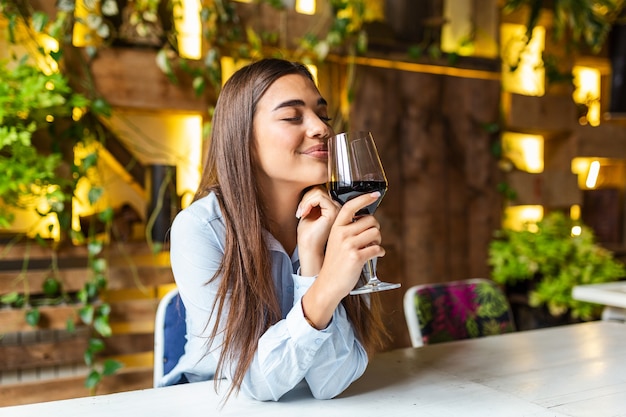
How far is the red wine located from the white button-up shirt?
17 cm

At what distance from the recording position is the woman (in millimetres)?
1048

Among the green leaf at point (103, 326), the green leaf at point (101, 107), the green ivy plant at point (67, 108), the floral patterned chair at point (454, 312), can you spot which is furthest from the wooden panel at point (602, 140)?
the green leaf at point (103, 326)

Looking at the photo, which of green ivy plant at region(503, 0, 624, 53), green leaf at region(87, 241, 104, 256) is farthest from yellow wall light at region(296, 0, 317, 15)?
green leaf at region(87, 241, 104, 256)

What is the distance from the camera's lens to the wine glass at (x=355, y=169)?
1.04 m

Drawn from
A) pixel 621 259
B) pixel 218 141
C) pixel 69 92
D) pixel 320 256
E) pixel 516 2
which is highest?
pixel 516 2

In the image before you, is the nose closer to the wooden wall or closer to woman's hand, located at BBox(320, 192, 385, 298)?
woman's hand, located at BBox(320, 192, 385, 298)

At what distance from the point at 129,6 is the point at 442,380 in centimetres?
198

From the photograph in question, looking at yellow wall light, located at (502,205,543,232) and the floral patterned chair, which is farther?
yellow wall light, located at (502,205,543,232)

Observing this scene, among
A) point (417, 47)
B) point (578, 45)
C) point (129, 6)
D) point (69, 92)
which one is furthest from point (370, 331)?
point (578, 45)

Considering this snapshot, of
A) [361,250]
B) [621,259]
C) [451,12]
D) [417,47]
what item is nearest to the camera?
[361,250]

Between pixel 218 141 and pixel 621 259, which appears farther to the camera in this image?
pixel 621 259

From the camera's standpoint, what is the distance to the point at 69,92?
7.48 feet

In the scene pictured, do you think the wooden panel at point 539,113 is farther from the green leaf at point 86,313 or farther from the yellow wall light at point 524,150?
the green leaf at point 86,313

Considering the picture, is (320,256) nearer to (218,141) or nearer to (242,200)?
(242,200)
